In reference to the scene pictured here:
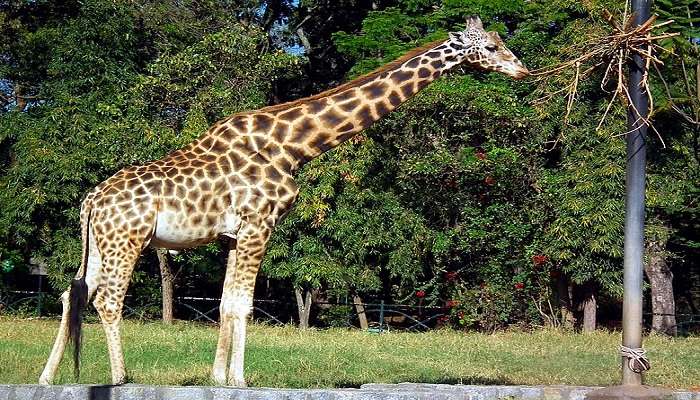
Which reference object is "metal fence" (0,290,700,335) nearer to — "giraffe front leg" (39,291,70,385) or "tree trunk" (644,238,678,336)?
"tree trunk" (644,238,678,336)

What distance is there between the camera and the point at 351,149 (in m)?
21.0

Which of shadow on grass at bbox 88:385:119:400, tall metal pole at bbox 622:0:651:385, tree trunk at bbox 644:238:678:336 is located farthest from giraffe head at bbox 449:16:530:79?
tree trunk at bbox 644:238:678:336

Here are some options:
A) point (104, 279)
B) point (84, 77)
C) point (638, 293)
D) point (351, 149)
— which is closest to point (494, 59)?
point (638, 293)

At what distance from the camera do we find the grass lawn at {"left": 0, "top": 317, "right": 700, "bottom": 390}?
11.1m

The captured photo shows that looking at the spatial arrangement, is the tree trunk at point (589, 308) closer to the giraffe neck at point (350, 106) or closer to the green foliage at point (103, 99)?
the green foliage at point (103, 99)

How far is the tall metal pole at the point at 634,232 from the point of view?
7.88 meters

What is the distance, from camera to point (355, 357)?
13.7 meters

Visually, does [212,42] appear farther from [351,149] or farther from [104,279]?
[104,279]

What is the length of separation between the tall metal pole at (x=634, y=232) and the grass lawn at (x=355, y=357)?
3.18 m

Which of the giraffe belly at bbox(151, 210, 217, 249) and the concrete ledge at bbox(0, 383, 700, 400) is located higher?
the giraffe belly at bbox(151, 210, 217, 249)

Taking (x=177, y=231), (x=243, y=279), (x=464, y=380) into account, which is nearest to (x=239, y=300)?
(x=243, y=279)

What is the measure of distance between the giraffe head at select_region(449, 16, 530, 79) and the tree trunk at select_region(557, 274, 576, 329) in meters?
13.5

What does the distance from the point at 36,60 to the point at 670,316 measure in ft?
53.9

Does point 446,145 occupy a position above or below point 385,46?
below
